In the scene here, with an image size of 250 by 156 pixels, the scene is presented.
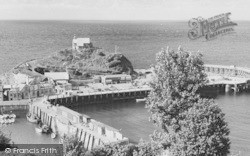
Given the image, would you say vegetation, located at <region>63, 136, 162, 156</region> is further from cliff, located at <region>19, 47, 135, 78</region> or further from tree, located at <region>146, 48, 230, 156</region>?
cliff, located at <region>19, 47, 135, 78</region>

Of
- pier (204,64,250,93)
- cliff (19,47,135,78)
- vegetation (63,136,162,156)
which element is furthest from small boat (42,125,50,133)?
pier (204,64,250,93)

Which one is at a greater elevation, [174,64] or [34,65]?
[174,64]

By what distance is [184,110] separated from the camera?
3241cm

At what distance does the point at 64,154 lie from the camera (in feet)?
117

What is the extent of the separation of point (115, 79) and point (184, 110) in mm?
69744

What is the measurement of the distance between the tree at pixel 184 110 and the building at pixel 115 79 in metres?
66.3

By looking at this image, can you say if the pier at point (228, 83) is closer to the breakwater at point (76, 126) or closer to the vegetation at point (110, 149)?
the breakwater at point (76, 126)

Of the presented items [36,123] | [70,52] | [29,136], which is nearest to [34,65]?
[70,52]

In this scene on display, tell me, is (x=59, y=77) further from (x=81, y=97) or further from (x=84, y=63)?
(x=84, y=63)

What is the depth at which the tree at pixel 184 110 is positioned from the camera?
99.8 ft

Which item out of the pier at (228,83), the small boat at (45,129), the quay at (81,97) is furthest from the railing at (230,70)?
the small boat at (45,129)

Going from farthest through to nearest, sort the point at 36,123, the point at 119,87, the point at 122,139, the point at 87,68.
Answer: the point at 87,68 < the point at 119,87 < the point at 36,123 < the point at 122,139

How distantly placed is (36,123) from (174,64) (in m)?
42.9

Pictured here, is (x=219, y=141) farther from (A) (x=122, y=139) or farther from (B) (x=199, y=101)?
(A) (x=122, y=139)
